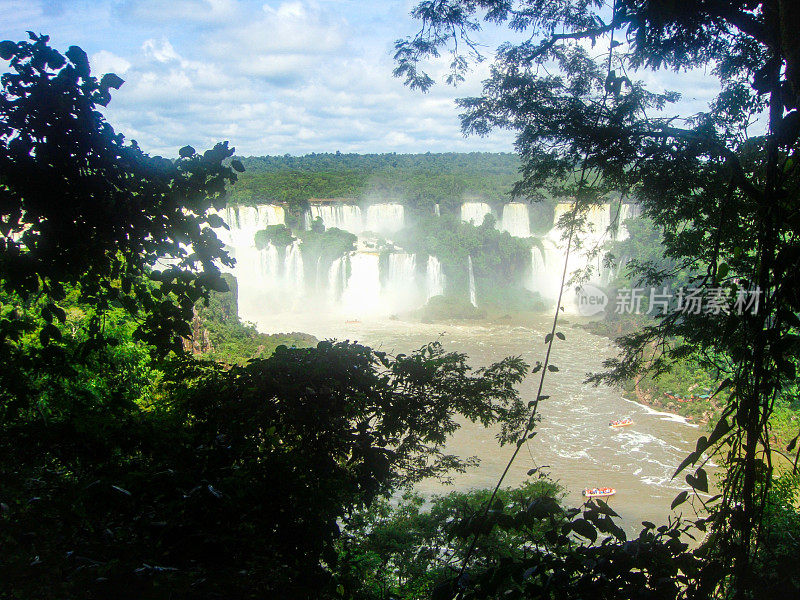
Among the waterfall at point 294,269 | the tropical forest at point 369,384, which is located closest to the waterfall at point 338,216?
the waterfall at point 294,269

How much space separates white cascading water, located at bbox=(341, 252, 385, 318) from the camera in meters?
28.1

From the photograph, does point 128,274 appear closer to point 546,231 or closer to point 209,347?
point 209,347

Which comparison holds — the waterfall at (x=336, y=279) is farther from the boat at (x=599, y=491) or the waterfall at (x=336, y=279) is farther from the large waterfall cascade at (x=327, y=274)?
the boat at (x=599, y=491)

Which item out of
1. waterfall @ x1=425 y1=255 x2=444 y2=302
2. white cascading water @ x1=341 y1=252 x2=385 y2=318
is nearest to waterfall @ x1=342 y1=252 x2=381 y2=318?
white cascading water @ x1=341 y1=252 x2=385 y2=318

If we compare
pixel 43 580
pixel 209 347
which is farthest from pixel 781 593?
pixel 209 347

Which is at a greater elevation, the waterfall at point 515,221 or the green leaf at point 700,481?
the waterfall at point 515,221

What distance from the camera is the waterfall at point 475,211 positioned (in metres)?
32.9

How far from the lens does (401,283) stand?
28859 millimetres

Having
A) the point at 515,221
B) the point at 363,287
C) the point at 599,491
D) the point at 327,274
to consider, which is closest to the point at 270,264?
the point at 327,274

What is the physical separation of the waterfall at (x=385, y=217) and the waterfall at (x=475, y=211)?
12.1 feet

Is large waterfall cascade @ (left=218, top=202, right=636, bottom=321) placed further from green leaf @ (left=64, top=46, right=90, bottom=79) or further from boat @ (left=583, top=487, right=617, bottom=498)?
green leaf @ (left=64, top=46, right=90, bottom=79)

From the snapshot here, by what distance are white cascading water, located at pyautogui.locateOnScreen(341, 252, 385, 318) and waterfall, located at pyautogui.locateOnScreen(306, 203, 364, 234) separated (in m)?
3.27

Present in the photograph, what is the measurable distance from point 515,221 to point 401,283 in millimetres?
8523

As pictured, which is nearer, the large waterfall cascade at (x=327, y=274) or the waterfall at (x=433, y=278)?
the large waterfall cascade at (x=327, y=274)
